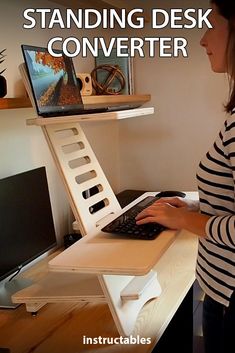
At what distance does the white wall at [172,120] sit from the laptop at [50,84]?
2.87 ft

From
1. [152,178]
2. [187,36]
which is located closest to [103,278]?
[152,178]

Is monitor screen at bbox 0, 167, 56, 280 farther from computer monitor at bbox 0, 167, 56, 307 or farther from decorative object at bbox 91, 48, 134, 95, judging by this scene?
decorative object at bbox 91, 48, 134, 95

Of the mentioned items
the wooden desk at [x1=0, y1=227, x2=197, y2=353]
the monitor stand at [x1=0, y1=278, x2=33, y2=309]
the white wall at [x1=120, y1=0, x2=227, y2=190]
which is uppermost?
the white wall at [x1=120, y1=0, x2=227, y2=190]

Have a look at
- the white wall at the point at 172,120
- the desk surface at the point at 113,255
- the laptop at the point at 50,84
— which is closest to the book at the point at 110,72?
the white wall at the point at 172,120

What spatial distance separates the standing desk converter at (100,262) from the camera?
1.00 meters

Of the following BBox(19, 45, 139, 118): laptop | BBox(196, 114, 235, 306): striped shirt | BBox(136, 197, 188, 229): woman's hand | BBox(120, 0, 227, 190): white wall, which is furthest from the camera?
BBox(120, 0, 227, 190): white wall

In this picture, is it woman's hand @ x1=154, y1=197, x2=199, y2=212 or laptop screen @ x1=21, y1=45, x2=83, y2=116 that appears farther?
laptop screen @ x1=21, y1=45, x2=83, y2=116

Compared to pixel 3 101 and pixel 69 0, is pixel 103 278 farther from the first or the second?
pixel 69 0

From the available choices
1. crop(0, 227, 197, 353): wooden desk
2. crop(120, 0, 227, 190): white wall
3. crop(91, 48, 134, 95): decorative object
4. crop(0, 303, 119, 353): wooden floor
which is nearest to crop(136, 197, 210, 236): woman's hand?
crop(0, 227, 197, 353): wooden desk

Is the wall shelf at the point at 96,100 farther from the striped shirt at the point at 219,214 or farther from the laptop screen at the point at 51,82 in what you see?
the striped shirt at the point at 219,214

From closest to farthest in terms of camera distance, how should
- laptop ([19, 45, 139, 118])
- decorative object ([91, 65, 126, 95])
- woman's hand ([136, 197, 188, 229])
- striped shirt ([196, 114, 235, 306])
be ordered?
striped shirt ([196, 114, 235, 306]), woman's hand ([136, 197, 188, 229]), laptop ([19, 45, 139, 118]), decorative object ([91, 65, 126, 95])

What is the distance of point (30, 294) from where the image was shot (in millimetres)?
1330

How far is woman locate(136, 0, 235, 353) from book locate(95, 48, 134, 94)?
1.17 metres

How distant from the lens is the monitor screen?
1.42 meters
